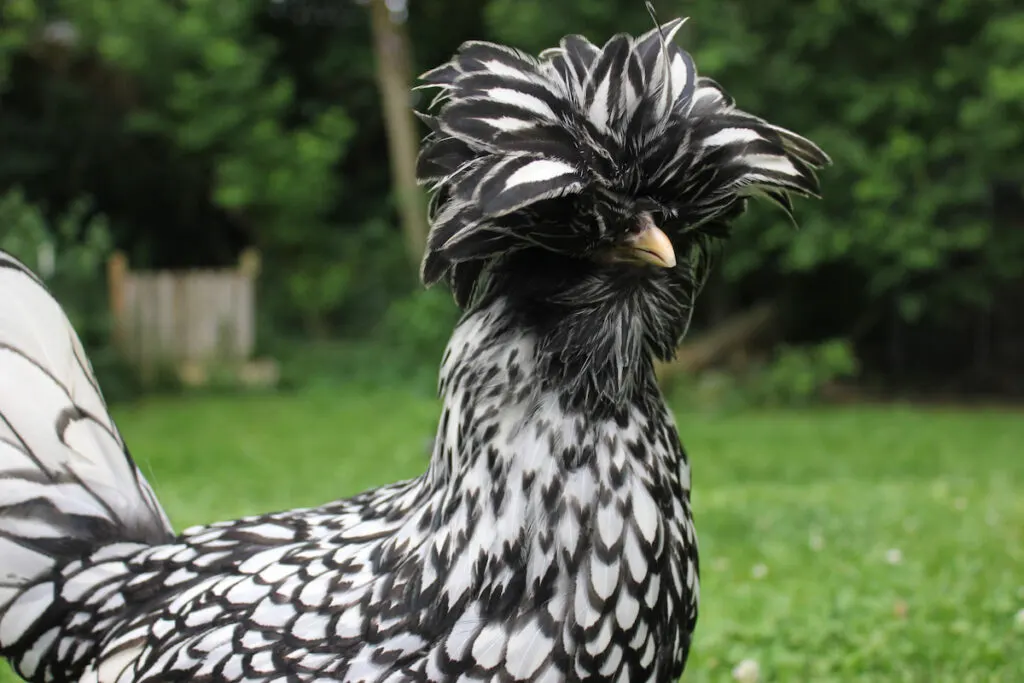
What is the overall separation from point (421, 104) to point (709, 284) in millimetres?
4631

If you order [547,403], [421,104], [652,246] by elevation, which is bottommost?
[547,403]

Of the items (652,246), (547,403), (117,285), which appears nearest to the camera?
(652,246)

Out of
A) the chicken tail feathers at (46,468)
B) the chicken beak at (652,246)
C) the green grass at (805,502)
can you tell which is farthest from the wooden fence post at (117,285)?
the chicken beak at (652,246)

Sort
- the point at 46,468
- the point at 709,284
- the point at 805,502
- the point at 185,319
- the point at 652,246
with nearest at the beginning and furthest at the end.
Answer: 1. the point at 652,246
2. the point at 46,468
3. the point at 805,502
4. the point at 185,319
5. the point at 709,284

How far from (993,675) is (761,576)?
1.14m

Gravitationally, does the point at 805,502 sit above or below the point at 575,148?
below

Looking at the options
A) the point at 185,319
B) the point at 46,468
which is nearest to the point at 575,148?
the point at 46,468

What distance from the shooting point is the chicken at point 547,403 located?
4.47 ft

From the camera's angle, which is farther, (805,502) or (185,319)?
(185,319)

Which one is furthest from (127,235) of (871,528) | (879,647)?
(879,647)

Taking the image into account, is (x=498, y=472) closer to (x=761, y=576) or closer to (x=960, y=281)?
(x=761, y=576)

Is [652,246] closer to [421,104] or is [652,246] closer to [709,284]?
[421,104]

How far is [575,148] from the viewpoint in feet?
4.40

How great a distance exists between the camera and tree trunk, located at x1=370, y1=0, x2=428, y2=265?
11516mm
